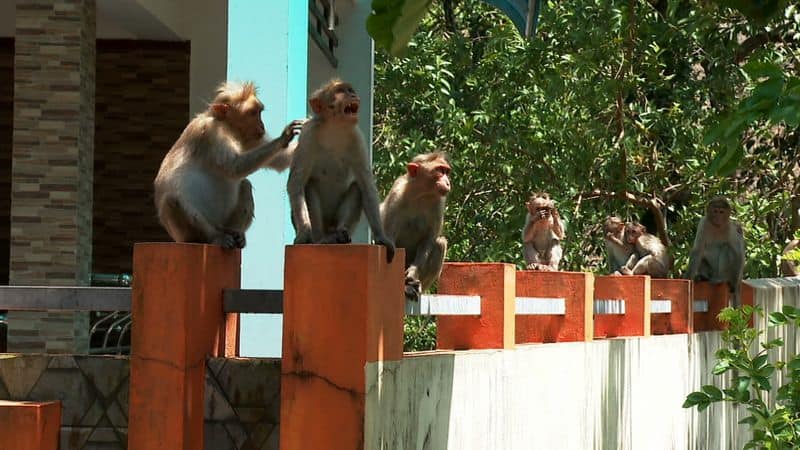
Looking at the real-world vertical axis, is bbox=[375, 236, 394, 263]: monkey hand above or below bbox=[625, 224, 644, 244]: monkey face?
below

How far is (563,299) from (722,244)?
4.81 m

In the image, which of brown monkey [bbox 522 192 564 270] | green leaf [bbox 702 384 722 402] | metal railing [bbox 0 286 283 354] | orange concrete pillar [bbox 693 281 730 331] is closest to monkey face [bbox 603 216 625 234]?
orange concrete pillar [bbox 693 281 730 331]

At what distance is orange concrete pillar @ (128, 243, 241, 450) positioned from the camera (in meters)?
4.09

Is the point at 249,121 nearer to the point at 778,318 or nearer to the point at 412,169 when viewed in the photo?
the point at 412,169

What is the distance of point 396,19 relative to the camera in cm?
125

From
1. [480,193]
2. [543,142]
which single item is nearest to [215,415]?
[543,142]

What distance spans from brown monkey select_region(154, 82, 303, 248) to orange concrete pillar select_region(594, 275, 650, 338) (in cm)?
346

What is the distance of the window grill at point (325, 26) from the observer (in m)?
9.41

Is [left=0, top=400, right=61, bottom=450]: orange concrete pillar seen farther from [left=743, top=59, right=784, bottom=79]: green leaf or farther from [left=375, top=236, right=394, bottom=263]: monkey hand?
[left=743, top=59, right=784, bottom=79]: green leaf

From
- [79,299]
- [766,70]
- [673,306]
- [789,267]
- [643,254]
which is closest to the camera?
[766,70]

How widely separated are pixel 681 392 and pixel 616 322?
1.15 meters

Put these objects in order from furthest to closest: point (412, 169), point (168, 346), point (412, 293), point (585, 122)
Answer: point (585, 122) → point (412, 169) → point (412, 293) → point (168, 346)

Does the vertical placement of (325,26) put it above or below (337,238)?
above

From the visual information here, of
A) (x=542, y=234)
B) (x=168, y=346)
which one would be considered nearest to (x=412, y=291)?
(x=168, y=346)
